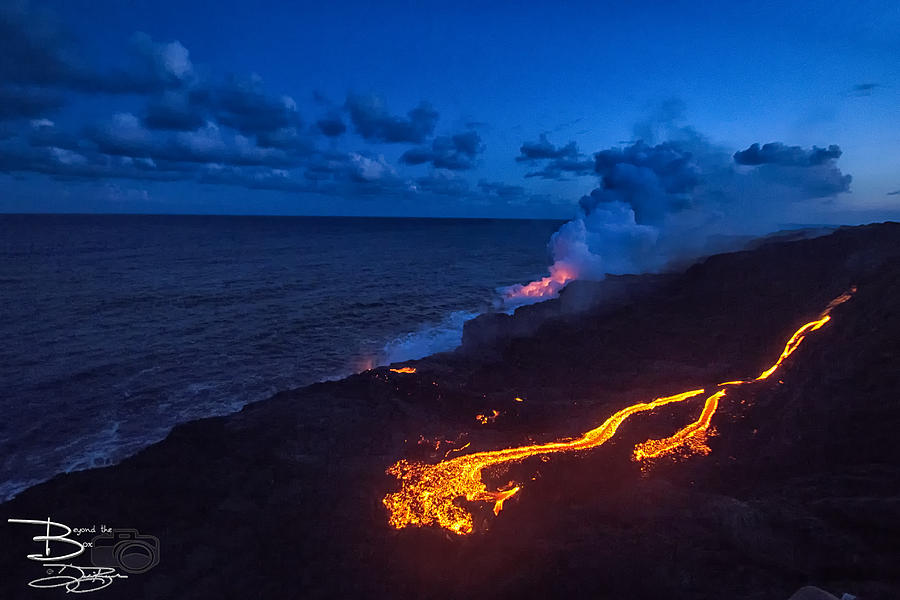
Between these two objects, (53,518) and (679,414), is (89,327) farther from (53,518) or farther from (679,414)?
(679,414)

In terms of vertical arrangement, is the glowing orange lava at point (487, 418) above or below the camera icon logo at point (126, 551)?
above

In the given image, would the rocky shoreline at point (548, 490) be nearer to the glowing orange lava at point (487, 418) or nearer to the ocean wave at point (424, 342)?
the glowing orange lava at point (487, 418)

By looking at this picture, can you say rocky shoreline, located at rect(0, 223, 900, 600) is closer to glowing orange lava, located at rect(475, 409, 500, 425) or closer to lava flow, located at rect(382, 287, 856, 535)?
glowing orange lava, located at rect(475, 409, 500, 425)

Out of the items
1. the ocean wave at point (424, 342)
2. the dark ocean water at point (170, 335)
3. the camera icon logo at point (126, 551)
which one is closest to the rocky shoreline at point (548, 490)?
the camera icon logo at point (126, 551)

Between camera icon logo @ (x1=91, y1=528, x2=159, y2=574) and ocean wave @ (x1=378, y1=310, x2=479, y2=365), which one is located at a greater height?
ocean wave @ (x1=378, y1=310, x2=479, y2=365)

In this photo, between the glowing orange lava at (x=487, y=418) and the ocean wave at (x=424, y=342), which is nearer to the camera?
the glowing orange lava at (x=487, y=418)

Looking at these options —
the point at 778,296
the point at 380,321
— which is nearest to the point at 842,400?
the point at 778,296

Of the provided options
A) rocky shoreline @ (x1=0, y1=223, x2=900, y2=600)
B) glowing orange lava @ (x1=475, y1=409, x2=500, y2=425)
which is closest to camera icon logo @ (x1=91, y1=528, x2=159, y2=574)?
rocky shoreline @ (x1=0, y1=223, x2=900, y2=600)
